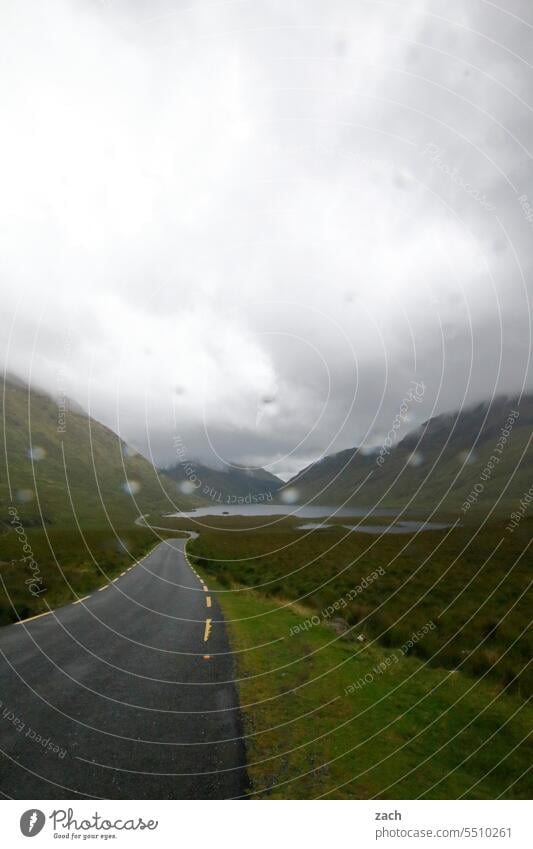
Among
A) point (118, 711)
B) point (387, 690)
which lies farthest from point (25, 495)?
point (387, 690)

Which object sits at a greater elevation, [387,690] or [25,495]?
Answer: [387,690]

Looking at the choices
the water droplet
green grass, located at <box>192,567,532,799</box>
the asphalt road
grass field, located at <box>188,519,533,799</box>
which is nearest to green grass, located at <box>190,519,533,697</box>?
grass field, located at <box>188,519,533,799</box>

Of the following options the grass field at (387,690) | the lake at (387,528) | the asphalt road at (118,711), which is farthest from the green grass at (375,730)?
the lake at (387,528)

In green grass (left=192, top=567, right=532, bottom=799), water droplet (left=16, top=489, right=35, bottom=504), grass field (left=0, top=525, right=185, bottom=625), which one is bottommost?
water droplet (left=16, top=489, right=35, bottom=504)

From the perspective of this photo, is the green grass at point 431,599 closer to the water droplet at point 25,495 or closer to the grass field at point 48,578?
the grass field at point 48,578

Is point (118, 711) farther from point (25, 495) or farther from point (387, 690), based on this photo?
point (25, 495)

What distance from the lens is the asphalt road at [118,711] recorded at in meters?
4.99

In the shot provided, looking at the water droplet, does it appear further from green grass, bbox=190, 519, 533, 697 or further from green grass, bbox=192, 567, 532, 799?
green grass, bbox=192, 567, 532, 799

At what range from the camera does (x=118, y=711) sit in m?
6.85

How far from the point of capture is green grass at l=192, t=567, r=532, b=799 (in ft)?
17.7

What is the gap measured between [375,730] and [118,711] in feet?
14.4

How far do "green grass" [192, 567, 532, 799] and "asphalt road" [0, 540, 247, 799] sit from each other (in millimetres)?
587
